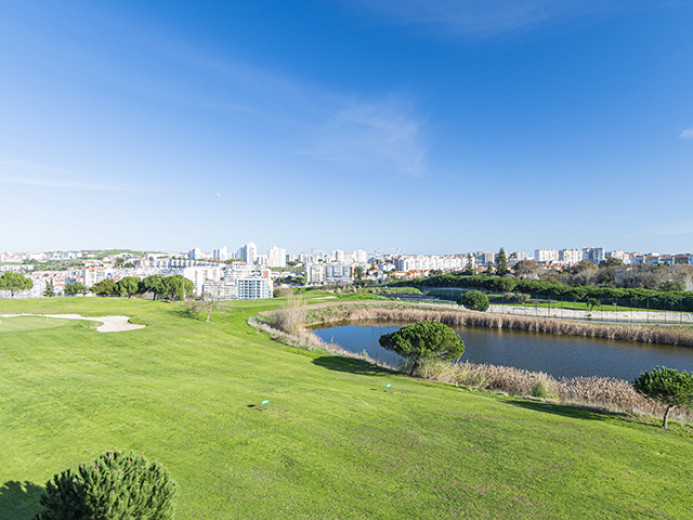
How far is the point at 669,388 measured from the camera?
8.69 metres

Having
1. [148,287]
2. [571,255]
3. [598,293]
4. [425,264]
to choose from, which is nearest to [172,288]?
[148,287]

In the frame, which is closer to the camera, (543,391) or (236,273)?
(543,391)

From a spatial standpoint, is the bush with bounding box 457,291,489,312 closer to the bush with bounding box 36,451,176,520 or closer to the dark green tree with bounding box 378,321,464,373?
the dark green tree with bounding box 378,321,464,373

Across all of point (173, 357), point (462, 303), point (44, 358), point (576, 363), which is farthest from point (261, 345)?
point (462, 303)

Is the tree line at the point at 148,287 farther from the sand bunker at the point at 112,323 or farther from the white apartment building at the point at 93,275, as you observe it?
the white apartment building at the point at 93,275

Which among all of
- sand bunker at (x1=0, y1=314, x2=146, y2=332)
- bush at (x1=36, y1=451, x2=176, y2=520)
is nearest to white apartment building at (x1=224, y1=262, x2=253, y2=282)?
sand bunker at (x1=0, y1=314, x2=146, y2=332)

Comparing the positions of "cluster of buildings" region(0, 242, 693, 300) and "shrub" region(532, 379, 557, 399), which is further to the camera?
Answer: "cluster of buildings" region(0, 242, 693, 300)

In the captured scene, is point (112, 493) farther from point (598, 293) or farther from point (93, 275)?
point (93, 275)

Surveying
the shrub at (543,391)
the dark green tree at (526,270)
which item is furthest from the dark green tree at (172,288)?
the dark green tree at (526,270)

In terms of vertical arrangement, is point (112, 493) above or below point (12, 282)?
above

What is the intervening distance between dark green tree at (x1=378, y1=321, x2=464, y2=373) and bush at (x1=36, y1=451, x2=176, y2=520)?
12.2 meters

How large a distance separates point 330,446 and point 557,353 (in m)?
23.6

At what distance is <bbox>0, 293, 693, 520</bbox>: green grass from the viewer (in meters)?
4.81

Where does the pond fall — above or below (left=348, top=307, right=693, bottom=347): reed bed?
below
